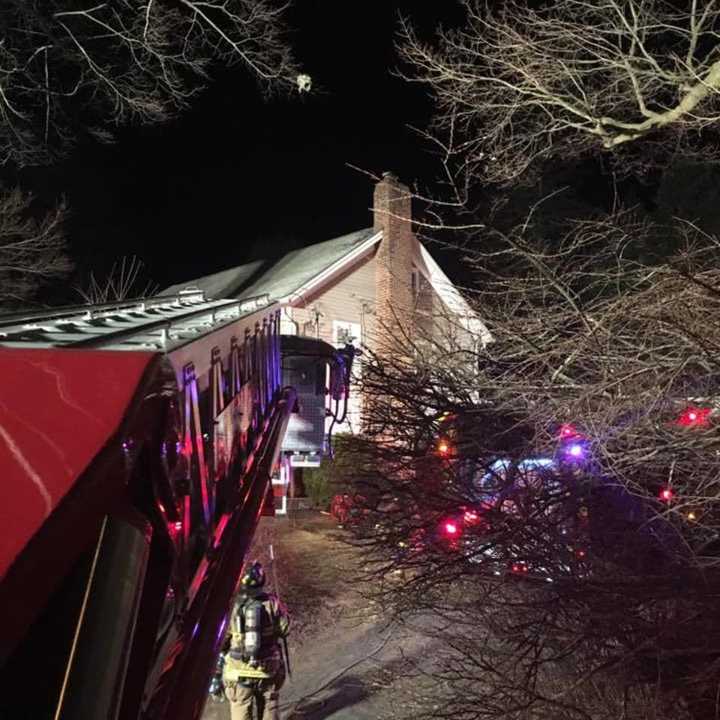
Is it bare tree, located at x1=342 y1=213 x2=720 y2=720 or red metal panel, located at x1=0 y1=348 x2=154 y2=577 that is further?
bare tree, located at x1=342 y1=213 x2=720 y2=720

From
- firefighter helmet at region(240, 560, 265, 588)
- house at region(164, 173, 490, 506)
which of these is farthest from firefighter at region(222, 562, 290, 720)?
house at region(164, 173, 490, 506)

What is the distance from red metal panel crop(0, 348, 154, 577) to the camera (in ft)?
3.94

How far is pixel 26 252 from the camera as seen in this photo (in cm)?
1445

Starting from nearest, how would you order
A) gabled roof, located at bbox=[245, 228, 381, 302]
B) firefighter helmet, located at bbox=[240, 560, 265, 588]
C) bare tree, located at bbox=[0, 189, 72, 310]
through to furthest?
firefighter helmet, located at bbox=[240, 560, 265, 588], bare tree, located at bbox=[0, 189, 72, 310], gabled roof, located at bbox=[245, 228, 381, 302]

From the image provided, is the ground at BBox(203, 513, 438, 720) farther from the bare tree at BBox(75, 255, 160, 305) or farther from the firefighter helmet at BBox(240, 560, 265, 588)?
the bare tree at BBox(75, 255, 160, 305)

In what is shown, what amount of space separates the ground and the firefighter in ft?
3.56

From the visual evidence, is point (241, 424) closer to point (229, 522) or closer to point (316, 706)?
point (229, 522)

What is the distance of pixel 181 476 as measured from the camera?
7.69ft

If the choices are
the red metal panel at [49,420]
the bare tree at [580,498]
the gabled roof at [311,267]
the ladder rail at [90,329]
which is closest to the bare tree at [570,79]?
the bare tree at [580,498]

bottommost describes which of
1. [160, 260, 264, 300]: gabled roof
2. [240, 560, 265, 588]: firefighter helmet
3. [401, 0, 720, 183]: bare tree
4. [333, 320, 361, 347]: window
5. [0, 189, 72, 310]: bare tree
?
[240, 560, 265, 588]: firefighter helmet

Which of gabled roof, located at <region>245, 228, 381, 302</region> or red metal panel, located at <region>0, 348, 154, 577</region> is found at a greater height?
gabled roof, located at <region>245, 228, 381, 302</region>

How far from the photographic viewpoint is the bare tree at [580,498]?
469cm

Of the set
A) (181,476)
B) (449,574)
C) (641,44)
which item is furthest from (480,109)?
(181,476)

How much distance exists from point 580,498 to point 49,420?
582cm
